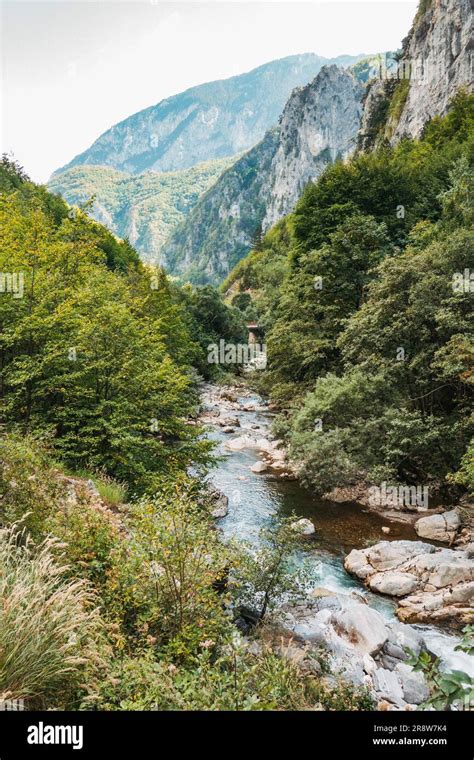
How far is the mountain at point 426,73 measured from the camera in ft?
144

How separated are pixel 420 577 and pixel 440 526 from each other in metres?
3.57

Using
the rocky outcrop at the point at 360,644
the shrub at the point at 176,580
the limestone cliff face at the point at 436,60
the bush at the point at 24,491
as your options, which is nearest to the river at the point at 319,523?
the rocky outcrop at the point at 360,644

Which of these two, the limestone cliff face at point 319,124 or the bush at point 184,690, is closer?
the bush at point 184,690

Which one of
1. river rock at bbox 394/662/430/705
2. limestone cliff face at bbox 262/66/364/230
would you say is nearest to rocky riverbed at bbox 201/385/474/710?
river rock at bbox 394/662/430/705

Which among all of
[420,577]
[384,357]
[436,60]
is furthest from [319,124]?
[420,577]

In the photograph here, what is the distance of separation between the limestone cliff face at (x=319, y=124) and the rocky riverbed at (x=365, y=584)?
5445 inches

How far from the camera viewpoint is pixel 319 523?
50.9 feet

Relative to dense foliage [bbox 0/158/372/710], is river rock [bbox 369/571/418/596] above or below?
below

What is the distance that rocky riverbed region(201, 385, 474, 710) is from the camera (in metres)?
7.64

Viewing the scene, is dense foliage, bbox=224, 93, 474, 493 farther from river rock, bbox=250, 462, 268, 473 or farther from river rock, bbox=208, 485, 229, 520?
river rock, bbox=208, 485, 229, 520

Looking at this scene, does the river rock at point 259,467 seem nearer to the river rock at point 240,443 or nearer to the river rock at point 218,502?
the river rock at point 240,443
